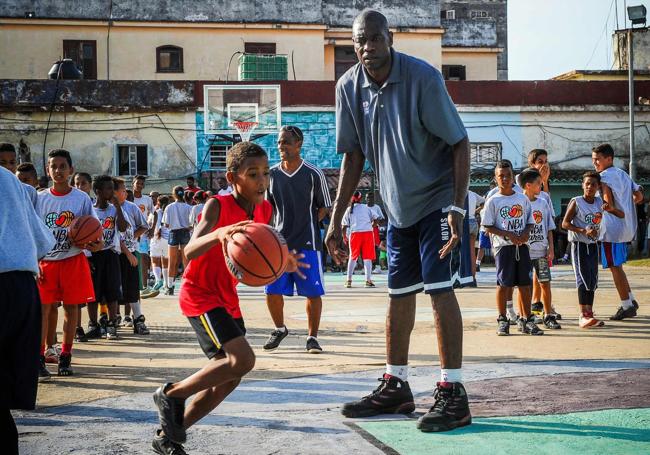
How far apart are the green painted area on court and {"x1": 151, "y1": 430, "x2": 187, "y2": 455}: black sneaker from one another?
1.09m

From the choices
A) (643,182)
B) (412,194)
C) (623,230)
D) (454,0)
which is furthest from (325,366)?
(454,0)

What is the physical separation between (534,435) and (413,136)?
1932 millimetres

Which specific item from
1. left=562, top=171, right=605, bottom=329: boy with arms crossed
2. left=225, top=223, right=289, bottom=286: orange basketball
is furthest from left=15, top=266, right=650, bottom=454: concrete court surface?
left=225, top=223, right=289, bottom=286: orange basketball

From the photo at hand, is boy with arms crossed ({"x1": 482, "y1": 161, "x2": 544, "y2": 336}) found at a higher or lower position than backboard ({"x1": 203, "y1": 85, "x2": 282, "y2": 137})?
lower

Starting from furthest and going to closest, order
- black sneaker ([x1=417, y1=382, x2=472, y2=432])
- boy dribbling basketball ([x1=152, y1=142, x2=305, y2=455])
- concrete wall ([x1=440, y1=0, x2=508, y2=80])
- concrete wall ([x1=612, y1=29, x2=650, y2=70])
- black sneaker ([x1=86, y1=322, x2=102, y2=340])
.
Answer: concrete wall ([x1=440, y1=0, x2=508, y2=80])
concrete wall ([x1=612, y1=29, x2=650, y2=70])
black sneaker ([x1=86, y1=322, x2=102, y2=340])
black sneaker ([x1=417, y1=382, x2=472, y2=432])
boy dribbling basketball ([x1=152, y1=142, x2=305, y2=455])

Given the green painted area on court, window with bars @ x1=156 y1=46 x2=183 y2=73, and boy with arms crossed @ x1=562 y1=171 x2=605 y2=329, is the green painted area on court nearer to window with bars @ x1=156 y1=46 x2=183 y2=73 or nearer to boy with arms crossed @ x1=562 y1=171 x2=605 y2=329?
boy with arms crossed @ x1=562 y1=171 x2=605 y2=329

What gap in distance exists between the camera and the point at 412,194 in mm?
5801

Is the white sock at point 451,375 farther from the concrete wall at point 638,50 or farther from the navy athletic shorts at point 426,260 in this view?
the concrete wall at point 638,50

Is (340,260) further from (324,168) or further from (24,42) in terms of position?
(24,42)

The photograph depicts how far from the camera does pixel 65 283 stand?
8406mm

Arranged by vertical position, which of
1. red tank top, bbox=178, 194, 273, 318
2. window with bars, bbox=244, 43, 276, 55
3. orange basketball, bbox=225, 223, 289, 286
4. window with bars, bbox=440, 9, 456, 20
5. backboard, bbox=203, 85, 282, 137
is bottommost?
red tank top, bbox=178, 194, 273, 318

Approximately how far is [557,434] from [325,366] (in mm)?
3219

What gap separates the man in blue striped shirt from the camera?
951 centimetres

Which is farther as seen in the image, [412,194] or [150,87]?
[150,87]
